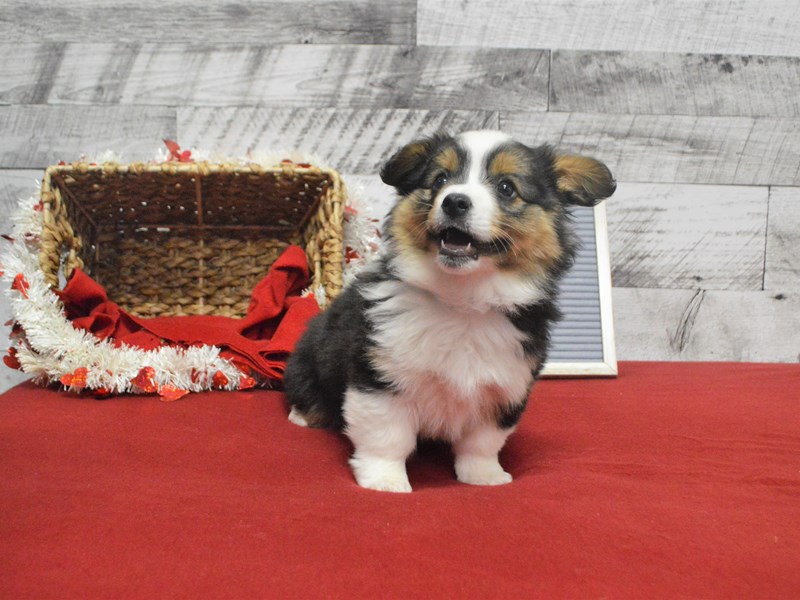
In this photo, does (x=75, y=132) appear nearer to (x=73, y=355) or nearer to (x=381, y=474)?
(x=73, y=355)

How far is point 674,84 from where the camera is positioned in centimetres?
291

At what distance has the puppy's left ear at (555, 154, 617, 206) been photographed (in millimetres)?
1600

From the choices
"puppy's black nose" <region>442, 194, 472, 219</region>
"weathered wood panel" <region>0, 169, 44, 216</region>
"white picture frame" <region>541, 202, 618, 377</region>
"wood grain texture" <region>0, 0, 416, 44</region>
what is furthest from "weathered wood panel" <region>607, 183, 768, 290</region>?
"weathered wood panel" <region>0, 169, 44, 216</region>

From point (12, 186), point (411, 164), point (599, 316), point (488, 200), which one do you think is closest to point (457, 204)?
point (488, 200)

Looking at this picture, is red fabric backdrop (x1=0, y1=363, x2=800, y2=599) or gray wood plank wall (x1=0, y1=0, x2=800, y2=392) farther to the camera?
gray wood plank wall (x1=0, y1=0, x2=800, y2=392)

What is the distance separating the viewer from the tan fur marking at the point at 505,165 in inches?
60.0

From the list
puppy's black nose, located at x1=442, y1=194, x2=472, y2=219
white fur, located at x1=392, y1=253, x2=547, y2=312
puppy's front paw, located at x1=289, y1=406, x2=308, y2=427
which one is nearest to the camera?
puppy's black nose, located at x1=442, y1=194, x2=472, y2=219

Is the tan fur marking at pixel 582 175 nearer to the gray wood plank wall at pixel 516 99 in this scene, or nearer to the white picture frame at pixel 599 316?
the white picture frame at pixel 599 316

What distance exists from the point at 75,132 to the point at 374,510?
2232 mm

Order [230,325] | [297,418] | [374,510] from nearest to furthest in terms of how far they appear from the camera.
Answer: [374,510]
[297,418]
[230,325]

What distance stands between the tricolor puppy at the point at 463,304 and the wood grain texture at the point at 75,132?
5.22 feet

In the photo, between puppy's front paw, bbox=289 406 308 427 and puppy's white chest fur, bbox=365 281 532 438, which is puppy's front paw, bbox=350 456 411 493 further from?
puppy's front paw, bbox=289 406 308 427

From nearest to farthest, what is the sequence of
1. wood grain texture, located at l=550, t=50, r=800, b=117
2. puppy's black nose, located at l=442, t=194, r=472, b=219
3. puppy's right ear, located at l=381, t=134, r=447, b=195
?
1. puppy's black nose, located at l=442, t=194, r=472, b=219
2. puppy's right ear, located at l=381, t=134, r=447, b=195
3. wood grain texture, located at l=550, t=50, r=800, b=117

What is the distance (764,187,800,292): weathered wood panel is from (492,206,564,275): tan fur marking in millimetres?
1905
